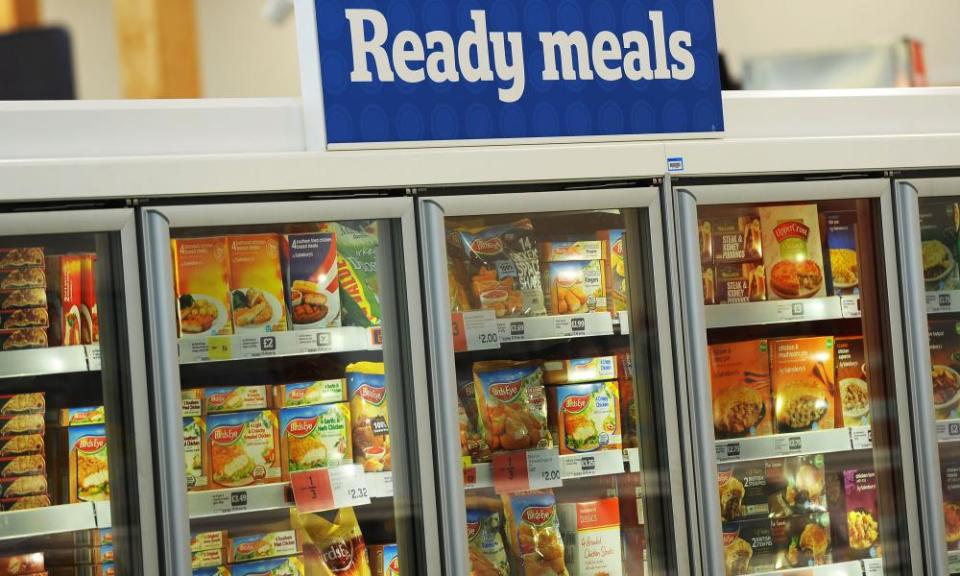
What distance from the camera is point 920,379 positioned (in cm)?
262

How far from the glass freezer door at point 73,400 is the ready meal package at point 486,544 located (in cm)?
78

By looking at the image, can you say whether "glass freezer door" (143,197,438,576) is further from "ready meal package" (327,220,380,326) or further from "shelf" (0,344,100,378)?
"shelf" (0,344,100,378)

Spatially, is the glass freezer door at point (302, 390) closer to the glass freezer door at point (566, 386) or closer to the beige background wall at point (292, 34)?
the glass freezer door at point (566, 386)

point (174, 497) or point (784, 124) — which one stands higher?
point (784, 124)

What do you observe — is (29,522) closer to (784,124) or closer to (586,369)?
(586,369)

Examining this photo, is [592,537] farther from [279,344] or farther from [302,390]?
[279,344]

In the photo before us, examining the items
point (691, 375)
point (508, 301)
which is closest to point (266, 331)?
point (508, 301)

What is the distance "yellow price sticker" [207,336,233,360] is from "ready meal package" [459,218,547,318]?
60cm

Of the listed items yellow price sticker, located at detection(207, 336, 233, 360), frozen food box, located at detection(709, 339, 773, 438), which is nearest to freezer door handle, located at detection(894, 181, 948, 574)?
frozen food box, located at detection(709, 339, 773, 438)

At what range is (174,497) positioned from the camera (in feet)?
6.79

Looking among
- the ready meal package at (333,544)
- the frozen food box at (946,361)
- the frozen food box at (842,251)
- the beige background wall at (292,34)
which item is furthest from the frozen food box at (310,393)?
the beige background wall at (292,34)

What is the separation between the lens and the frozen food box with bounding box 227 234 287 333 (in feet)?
7.69

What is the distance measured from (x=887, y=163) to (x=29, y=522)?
7.08 ft

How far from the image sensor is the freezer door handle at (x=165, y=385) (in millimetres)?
2068
